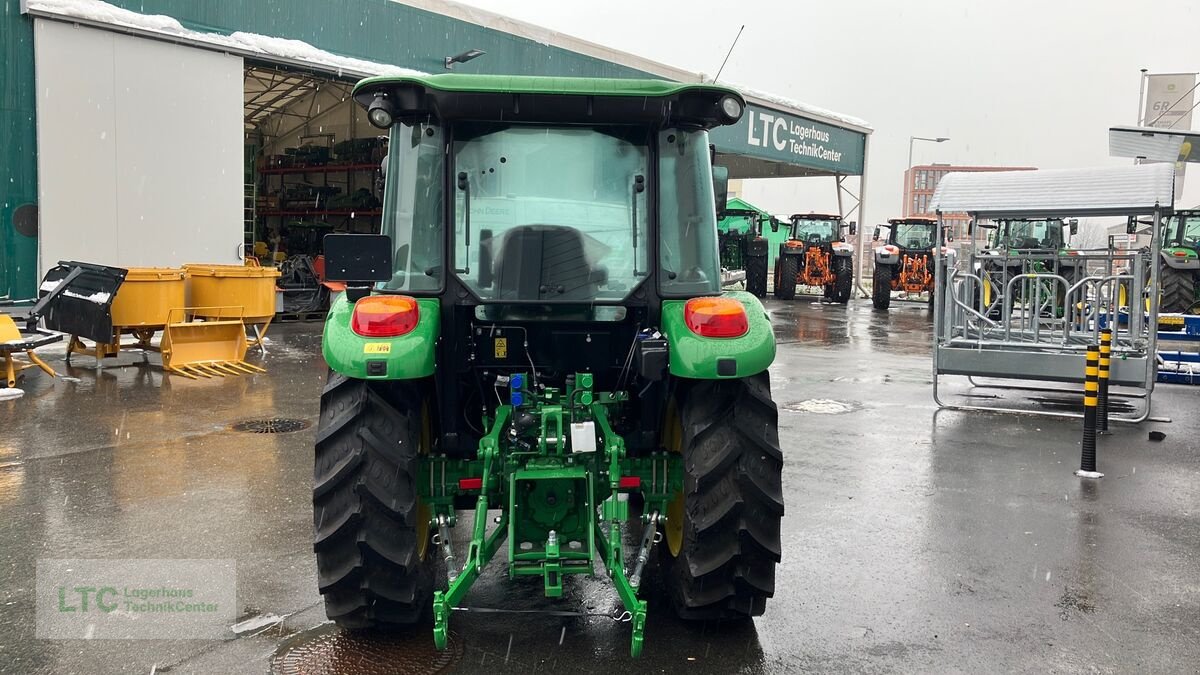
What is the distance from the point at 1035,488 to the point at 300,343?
10671 mm

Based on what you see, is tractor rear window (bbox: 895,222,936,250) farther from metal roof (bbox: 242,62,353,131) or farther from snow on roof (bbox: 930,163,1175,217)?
snow on roof (bbox: 930,163,1175,217)

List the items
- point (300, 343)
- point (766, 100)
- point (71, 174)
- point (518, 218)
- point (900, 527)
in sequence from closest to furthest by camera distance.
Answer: point (518, 218), point (900, 527), point (71, 174), point (300, 343), point (766, 100)

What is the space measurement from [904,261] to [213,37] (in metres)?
18.5

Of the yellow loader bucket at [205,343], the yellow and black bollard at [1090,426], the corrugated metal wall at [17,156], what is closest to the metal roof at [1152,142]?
the yellow and black bollard at [1090,426]

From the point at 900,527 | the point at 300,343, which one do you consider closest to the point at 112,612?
the point at 900,527

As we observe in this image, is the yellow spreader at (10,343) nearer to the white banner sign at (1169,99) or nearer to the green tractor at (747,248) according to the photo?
the green tractor at (747,248)

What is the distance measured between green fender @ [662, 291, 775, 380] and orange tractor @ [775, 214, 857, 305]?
74.6ft

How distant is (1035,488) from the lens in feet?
21.4

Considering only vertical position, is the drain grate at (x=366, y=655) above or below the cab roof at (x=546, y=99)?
below

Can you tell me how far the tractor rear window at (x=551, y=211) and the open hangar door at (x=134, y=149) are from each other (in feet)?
37.3

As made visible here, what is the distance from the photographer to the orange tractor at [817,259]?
25.8 meters

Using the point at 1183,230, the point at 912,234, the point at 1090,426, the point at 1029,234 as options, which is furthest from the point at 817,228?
the point at 1090,426

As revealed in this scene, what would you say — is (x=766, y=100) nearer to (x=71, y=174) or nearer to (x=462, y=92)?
(x=71, y=174)

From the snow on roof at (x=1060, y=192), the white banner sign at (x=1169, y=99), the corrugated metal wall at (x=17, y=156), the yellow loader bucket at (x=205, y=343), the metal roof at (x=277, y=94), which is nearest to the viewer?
the snow on roof at (x=1060, y=192)
